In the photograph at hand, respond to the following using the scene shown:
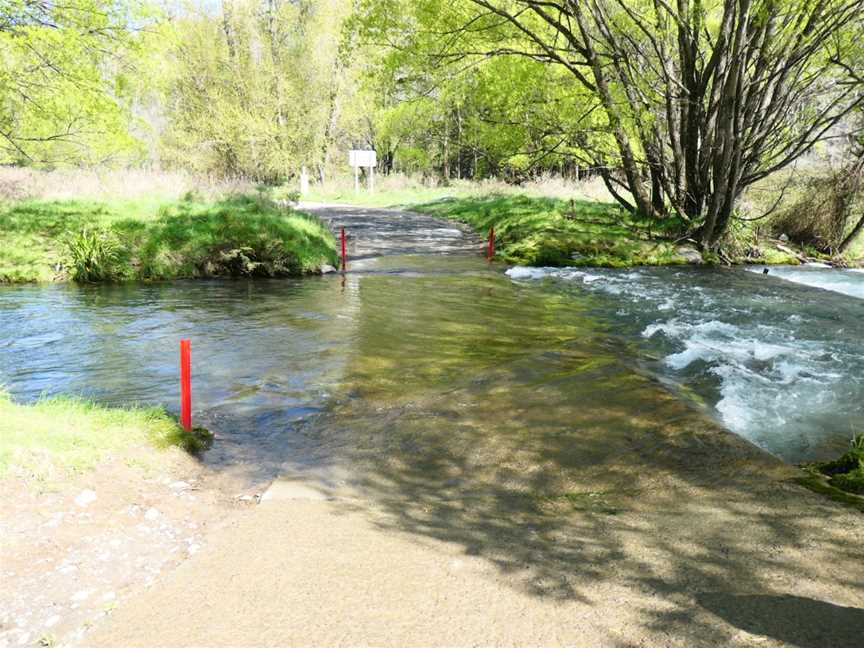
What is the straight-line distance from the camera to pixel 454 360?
976cm

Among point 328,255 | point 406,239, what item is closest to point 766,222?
point 406,239

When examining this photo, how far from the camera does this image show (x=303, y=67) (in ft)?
136

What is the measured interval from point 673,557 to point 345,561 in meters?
2.02

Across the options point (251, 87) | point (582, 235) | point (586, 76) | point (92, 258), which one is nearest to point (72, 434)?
point (92, 258)

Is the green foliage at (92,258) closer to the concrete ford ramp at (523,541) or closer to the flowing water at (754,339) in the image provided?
the flowing water at (754,339)

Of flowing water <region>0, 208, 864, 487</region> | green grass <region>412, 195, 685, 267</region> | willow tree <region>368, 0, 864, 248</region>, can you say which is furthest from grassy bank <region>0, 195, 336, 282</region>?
willow tree <region>368, 0, 864, 248</region>

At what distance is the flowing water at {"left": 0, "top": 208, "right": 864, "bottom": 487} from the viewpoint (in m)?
6.90

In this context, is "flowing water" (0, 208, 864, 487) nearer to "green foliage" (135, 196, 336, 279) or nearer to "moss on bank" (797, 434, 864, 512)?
"moss on bank" (797, 434, 864, 512)

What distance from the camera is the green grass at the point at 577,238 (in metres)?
19.9

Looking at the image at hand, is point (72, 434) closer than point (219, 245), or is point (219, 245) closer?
point (72, 434)

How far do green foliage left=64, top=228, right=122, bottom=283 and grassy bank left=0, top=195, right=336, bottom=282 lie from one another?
0.07 ft

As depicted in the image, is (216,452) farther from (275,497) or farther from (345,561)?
(345,561)

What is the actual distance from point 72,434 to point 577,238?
17.1 m

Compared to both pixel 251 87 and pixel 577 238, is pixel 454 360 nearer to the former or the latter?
pixel 577 238
